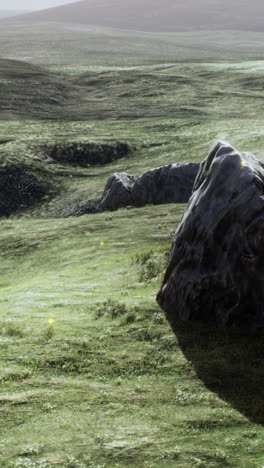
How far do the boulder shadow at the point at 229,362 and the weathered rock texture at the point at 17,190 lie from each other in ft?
117

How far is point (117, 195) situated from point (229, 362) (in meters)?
30.4

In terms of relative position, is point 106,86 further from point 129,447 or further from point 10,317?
point 129,447

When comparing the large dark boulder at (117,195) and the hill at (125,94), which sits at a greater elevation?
the hill at (125,94)

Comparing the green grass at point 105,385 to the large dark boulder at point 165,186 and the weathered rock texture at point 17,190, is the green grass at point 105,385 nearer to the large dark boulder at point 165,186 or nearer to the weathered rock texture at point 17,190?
the large dark boulder at point 165,186

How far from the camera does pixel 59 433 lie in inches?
490

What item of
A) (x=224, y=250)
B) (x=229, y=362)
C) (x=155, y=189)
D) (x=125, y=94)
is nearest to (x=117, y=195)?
(x=155, y=189)

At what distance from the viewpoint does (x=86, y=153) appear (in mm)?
61688

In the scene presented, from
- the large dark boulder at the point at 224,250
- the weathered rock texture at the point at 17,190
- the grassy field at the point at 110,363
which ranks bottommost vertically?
the weathered rock texture at the point at 17,190

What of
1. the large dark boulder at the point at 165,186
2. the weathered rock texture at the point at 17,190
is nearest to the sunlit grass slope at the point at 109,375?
the large dark boulder at the point at 165,186

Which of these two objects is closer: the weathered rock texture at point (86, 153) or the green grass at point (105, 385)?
the green grass at point (105, 385)

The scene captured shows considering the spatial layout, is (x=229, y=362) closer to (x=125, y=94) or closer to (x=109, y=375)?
(x=109, y=375)

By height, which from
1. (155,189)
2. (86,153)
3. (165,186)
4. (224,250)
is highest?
(224,250)

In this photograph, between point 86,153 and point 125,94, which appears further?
point 125,94

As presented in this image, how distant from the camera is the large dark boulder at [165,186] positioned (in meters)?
43.9
